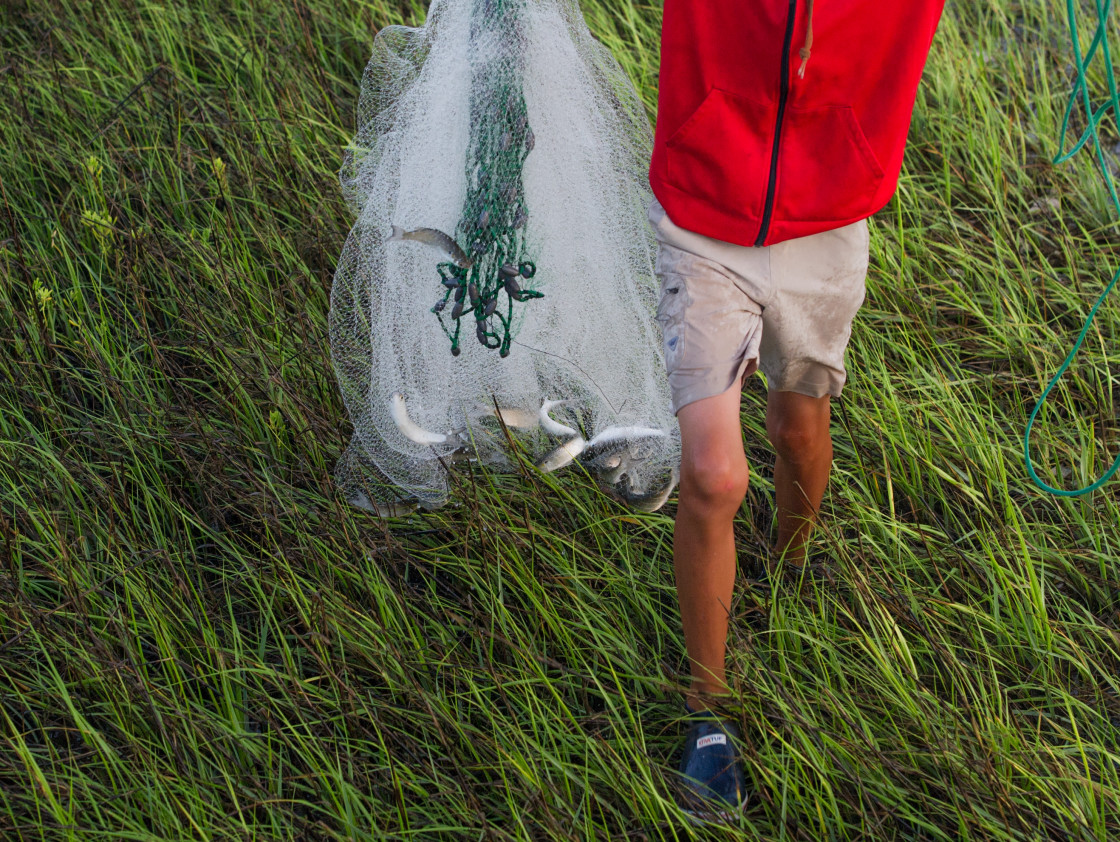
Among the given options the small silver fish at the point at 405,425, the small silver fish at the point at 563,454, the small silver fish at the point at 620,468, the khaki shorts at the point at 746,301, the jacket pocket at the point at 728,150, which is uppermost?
the jacket pocket at the point at 728,150

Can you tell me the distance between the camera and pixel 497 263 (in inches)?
72.2

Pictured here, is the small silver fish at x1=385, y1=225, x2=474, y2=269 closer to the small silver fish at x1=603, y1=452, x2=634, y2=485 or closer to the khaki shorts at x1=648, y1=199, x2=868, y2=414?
the khaki shorts at x1=648, y1=199, x2=868, y2=414

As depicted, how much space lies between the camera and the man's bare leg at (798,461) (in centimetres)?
196

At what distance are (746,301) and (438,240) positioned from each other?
553 millimetres

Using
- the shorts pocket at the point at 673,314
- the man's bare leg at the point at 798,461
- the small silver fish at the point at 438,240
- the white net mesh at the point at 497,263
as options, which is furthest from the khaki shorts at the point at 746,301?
the small silver fish at the point at 438,240

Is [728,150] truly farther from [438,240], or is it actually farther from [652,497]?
[652,497]

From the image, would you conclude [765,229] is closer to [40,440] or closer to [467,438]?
[467,438]

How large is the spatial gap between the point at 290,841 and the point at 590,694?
0.59m

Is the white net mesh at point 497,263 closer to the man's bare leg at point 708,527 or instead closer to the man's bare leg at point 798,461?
the man's bare leg at point 798,461

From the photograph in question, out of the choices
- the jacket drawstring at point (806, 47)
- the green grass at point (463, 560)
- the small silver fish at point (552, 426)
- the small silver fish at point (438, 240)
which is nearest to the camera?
the jacket drawstring at point (806, 47)

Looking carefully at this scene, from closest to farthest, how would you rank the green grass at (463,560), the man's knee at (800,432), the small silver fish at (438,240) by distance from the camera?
1. the green grass at (463,560)
2. the small silver fish at (438,240)
3. the man's knee at (800,432)

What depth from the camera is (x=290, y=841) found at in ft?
5.08

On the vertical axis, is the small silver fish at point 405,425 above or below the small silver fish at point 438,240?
below

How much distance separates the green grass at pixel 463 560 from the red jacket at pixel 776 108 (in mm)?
646
